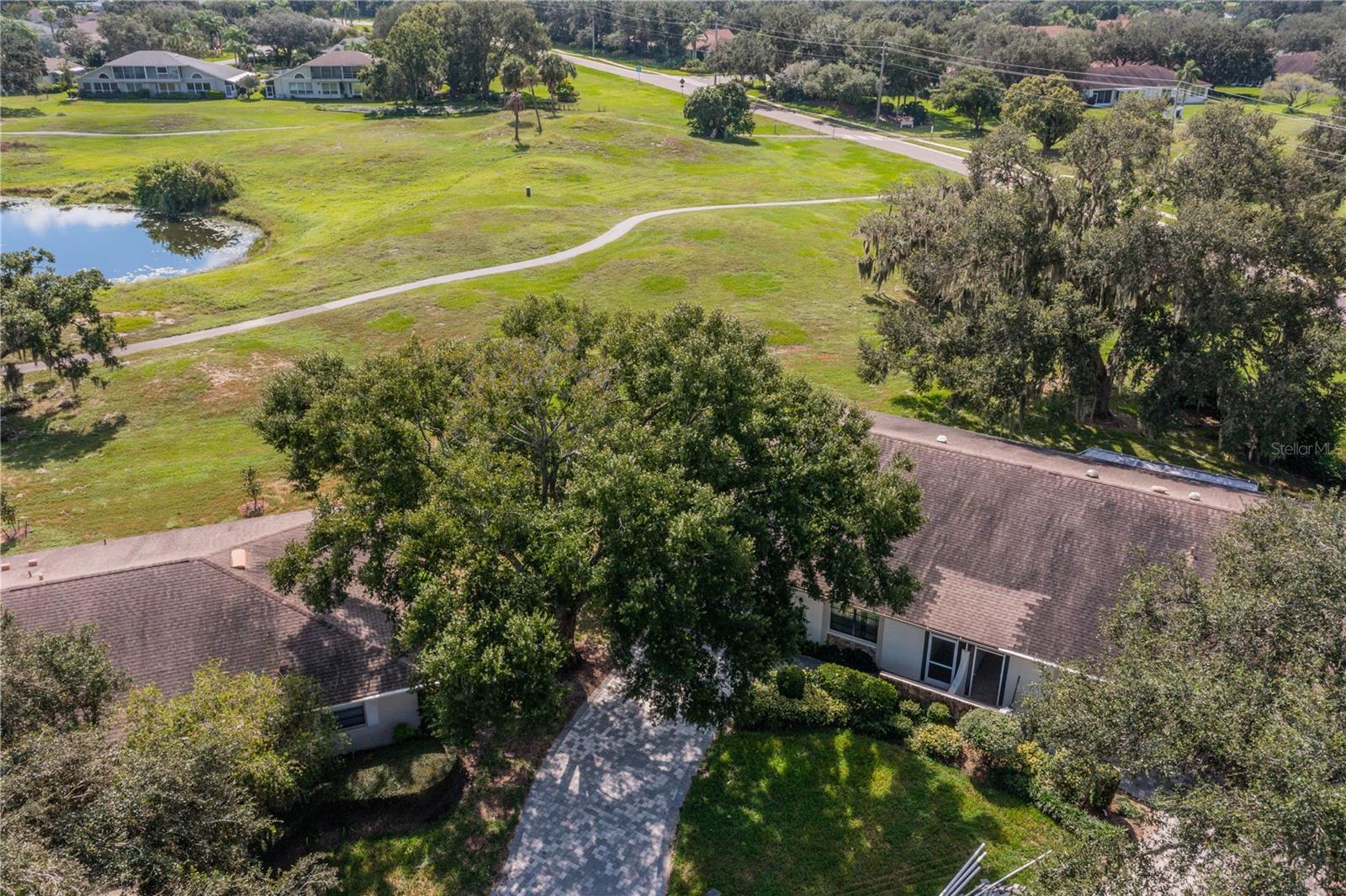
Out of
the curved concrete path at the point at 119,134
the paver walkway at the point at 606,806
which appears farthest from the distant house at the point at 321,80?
the paver walkway at the point at 606,806

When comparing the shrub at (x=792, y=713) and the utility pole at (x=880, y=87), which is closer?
the shrub at (x=792, y=713)

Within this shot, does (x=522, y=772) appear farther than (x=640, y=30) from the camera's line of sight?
No

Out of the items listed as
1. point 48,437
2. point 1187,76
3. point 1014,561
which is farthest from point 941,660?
point 1187,76

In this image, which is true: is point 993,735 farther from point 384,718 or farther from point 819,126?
point 819,126

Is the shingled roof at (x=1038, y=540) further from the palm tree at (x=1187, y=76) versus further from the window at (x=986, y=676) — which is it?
the palm tree at (x=1187, y=76)

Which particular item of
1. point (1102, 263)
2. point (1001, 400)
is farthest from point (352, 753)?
point (1102, 263)

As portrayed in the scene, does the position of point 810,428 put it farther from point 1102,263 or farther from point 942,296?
point 942,296

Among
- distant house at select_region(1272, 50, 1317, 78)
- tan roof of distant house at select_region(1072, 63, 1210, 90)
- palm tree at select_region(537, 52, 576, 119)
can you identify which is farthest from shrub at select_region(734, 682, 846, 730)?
distant house at select_region(1272, 50, 1317, 78)
